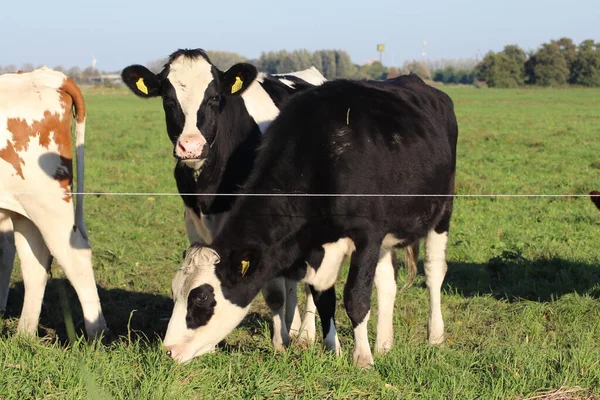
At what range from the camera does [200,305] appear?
189 inches

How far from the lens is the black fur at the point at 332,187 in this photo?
16.3ft

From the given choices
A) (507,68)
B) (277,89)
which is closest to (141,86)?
(277,89)

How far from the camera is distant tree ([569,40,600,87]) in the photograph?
79188 mm

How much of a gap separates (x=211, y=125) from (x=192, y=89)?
31 cm

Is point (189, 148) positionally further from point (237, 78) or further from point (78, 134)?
point (78, 134)

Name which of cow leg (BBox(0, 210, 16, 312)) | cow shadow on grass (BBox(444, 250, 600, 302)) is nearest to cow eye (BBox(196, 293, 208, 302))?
cow leg (BBox(0, 210, 16, 312))

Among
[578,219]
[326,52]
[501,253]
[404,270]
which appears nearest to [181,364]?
[404,270]

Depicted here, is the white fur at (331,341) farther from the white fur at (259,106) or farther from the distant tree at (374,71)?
the distant tree at (374,71)

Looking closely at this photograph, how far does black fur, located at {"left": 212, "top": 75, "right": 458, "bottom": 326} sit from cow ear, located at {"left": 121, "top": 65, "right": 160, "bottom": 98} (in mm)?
1228

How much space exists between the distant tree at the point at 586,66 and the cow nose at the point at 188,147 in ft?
263

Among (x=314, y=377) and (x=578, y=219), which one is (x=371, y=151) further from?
(x=578, y=219)

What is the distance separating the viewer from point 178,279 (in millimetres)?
4875

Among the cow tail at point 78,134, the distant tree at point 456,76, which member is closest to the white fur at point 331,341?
the cow tail at point 78,134

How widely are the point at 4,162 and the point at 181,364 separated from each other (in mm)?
2336
